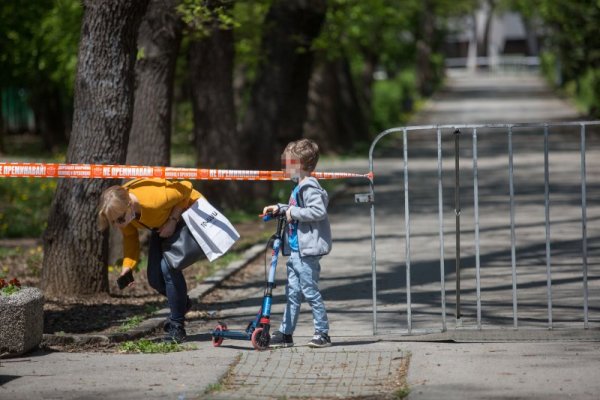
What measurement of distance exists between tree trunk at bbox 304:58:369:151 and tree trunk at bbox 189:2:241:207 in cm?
1342

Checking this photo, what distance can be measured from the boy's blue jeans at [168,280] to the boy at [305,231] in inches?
31.4

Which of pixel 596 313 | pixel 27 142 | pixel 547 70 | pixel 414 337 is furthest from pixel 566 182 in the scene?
pixel 547 70

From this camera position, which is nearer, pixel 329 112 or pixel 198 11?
pixel 198 11

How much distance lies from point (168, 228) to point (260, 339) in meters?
1.02

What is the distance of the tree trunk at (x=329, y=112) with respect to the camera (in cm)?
3294

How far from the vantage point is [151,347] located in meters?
8.77

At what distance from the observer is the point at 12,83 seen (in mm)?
36094

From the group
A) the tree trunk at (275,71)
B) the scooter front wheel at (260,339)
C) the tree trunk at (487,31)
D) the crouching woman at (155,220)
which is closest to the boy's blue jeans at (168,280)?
the crouching woman at (155,220)

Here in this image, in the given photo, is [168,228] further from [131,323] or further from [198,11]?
[198,11]

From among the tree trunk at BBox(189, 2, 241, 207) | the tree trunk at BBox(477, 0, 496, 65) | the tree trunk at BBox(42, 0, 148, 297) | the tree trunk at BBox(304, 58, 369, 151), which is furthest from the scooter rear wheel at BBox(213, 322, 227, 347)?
the tree trunk at BBox(477, 0, 496, 65)

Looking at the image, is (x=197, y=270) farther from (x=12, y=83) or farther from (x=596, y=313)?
(x=12, y=83)

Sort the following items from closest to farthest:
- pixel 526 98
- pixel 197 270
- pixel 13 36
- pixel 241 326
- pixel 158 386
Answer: pixel 158 386 < pixel 241 326 < pixel 197 270 < pixel 13 36 < pixel 526 98

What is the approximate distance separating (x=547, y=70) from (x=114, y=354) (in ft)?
240

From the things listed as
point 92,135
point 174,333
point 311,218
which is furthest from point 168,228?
point 92,135
